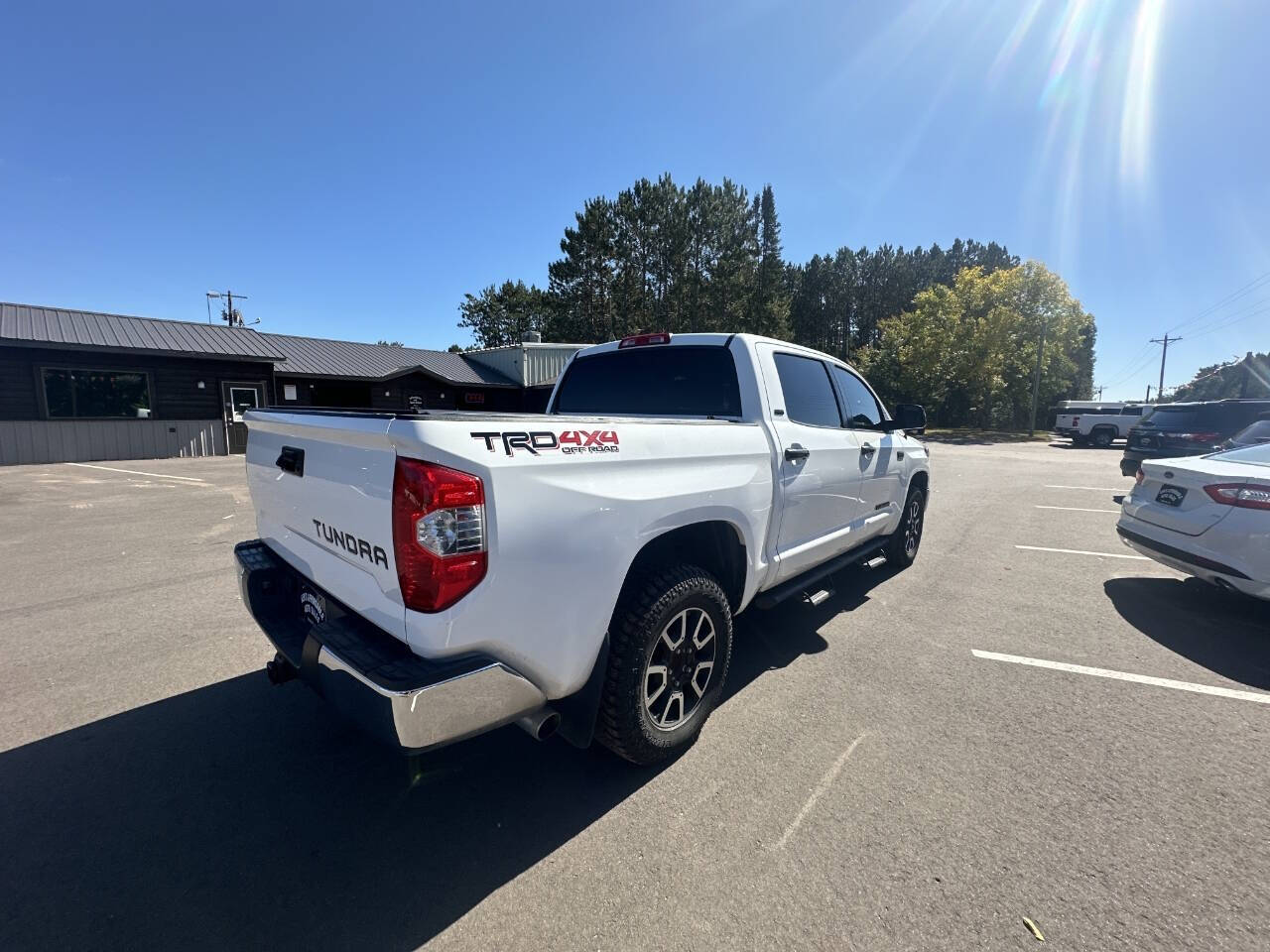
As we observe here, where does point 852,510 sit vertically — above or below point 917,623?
above

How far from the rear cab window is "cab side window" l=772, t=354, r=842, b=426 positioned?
0.40m

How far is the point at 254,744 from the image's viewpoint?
272 centimetres

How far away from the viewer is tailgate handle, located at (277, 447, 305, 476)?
2.35 m

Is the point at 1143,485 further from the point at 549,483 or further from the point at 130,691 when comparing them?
the point at 130,691

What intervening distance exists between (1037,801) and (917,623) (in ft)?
6.61

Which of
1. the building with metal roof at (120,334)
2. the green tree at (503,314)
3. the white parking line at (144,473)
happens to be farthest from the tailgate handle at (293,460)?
the green tree at (503,314)

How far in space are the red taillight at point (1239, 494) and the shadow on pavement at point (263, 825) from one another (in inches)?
188

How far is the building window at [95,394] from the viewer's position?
15.4m

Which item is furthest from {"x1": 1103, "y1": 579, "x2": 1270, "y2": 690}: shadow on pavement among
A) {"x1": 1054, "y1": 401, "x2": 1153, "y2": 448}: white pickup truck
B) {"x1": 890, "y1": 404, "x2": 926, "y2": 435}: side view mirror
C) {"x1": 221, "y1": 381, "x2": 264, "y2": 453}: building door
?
{"x1": 1054, "y1": 401, "x2": 1153, "y2": 448}: white pickup truck

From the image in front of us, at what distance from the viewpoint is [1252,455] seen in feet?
15.3

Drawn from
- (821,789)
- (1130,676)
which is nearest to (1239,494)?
(1130,676)

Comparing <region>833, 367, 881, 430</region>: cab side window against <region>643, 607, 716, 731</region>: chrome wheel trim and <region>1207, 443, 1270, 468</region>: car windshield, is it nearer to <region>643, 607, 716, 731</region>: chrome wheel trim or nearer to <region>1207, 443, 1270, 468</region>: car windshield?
<region>643, 607, 716, 731</region>: chrome wheel trim

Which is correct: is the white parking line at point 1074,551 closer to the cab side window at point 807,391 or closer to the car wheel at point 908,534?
the car wheel at point 908,534

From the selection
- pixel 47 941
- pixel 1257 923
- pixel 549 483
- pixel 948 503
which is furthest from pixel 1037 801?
pixel 948 503
